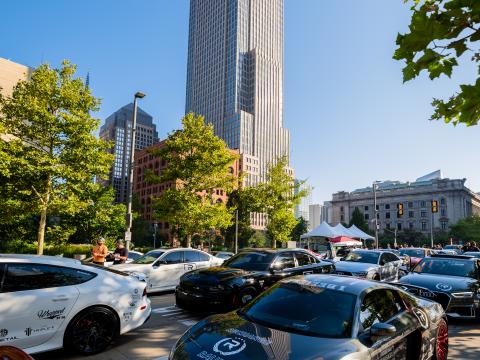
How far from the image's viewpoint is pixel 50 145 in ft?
57.7

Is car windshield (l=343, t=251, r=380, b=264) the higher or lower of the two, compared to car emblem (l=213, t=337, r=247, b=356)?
higher

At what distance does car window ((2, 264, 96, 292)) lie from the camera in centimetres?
495

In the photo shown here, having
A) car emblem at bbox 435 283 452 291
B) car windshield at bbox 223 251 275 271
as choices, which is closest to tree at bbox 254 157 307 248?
car windshield at bbox 223 251 275 271

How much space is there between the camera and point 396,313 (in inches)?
176

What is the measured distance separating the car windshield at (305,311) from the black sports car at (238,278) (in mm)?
3171

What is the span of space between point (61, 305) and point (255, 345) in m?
3.22

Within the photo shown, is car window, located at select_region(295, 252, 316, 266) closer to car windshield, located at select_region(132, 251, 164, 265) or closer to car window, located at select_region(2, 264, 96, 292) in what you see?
car windshield, located at select_region(132, 251, 164, 265)

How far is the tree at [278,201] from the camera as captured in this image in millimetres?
30938

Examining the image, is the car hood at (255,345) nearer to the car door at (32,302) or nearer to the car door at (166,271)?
the car door at (32,302)

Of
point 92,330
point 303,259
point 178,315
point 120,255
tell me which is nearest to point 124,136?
point 120,255

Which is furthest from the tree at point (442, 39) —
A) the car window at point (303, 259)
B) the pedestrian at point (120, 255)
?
the pedestrian at point (120, 255)

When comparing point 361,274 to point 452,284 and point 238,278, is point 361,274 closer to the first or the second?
point 452,284

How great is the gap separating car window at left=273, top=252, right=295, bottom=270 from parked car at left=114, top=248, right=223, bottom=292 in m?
2.94

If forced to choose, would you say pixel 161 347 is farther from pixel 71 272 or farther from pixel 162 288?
pixel 162 288
